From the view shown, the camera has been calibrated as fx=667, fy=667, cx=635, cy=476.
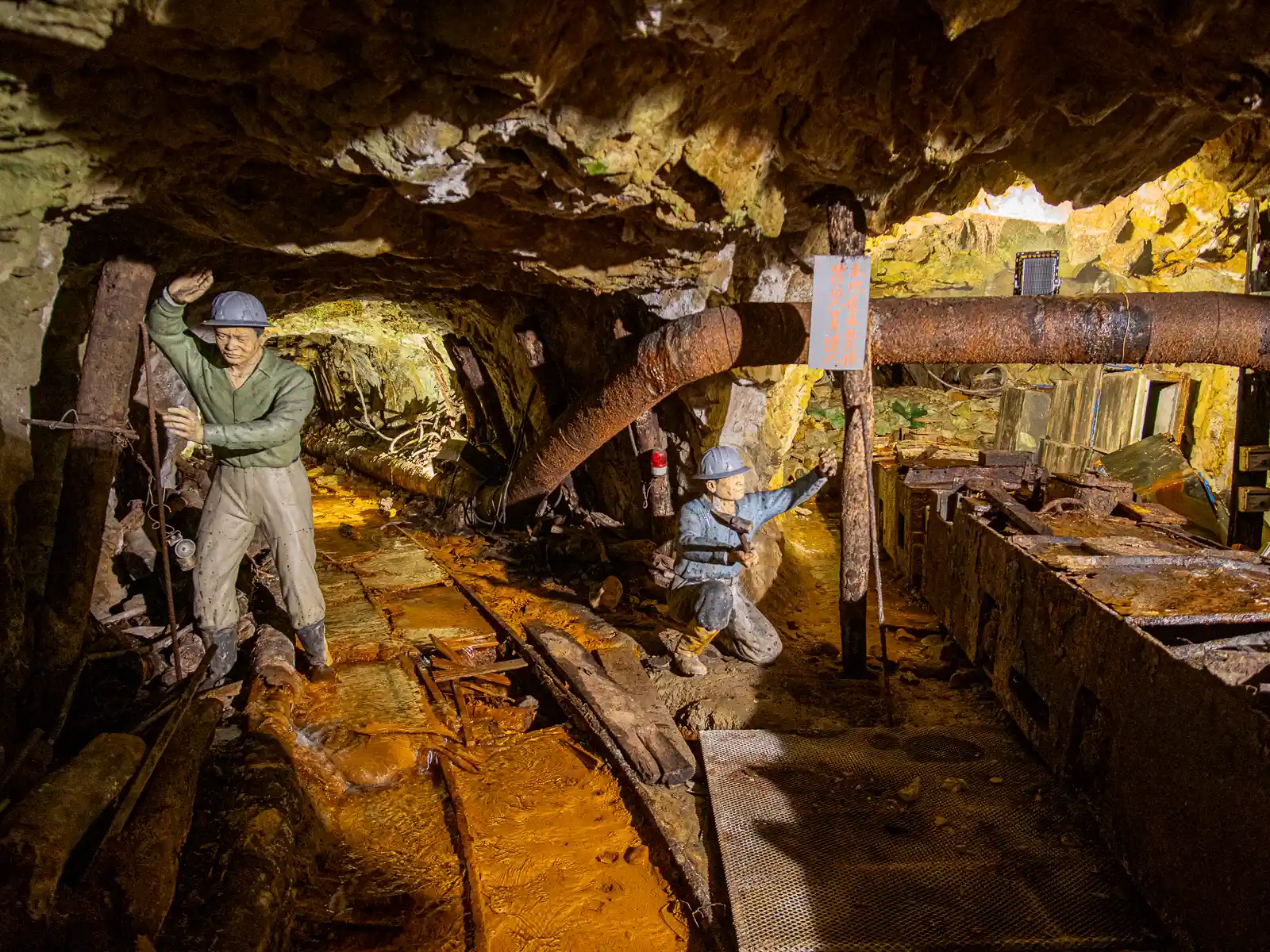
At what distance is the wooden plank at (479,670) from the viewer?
488 cm

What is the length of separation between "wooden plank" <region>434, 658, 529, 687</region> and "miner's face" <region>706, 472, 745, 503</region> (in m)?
1.93

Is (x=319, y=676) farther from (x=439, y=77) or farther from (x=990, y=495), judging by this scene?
(x=990, y=495)

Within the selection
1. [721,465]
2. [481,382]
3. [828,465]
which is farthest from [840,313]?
[481,382]

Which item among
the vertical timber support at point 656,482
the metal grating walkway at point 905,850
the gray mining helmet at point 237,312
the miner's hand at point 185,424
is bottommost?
the metal grating walkway at point 905,850

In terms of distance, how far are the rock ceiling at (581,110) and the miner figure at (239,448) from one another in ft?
2.27

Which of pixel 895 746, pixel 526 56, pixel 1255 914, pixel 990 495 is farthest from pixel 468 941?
pixel 990 495

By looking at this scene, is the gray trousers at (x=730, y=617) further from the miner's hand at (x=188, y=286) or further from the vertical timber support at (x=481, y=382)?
the vertical timber support at (x=481, y=382)

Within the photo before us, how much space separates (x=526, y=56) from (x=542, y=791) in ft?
12.1

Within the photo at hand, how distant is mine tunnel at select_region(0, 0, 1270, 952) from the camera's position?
2.59 meters

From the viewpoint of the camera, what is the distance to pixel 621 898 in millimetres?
3080

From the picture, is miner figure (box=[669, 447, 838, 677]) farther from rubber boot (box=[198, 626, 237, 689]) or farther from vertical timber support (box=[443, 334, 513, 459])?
vertical timber support (box=[443, 334, 513, 459])

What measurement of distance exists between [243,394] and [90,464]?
0.90 m

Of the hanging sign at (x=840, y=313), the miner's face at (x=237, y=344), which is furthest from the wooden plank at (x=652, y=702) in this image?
the miner's face at (x=237, y=344)

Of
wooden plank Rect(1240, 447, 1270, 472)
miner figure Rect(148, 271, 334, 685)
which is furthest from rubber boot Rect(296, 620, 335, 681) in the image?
wooden plank Rect(1240, 447, 1270, 472)
